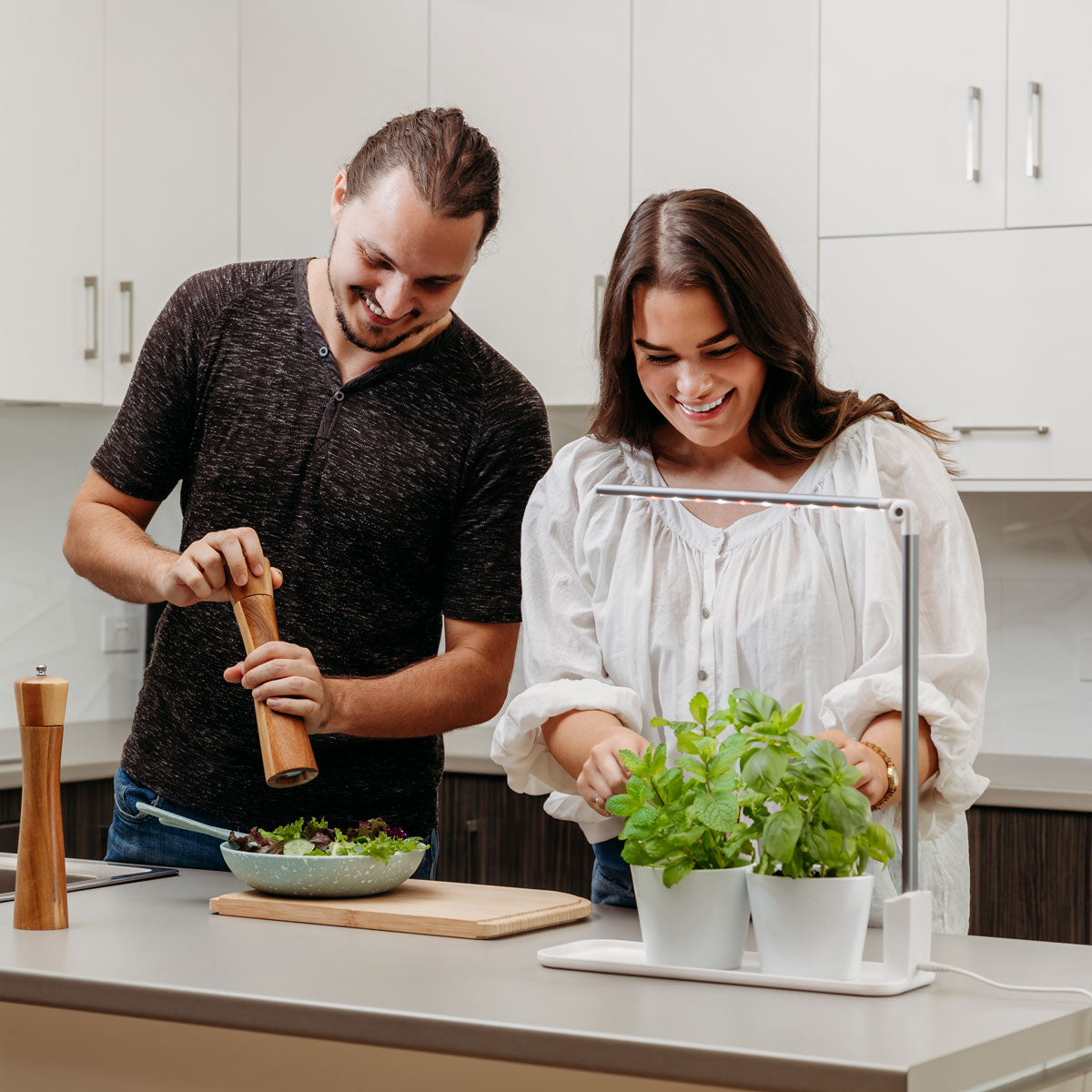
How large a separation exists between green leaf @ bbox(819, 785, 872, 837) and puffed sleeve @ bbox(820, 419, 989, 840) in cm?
23

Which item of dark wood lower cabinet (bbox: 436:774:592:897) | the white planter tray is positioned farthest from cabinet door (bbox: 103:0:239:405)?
the white planter tray

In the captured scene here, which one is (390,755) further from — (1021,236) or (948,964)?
(1021,236)

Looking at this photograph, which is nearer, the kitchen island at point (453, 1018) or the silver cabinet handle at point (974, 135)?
the kitchen island at point (453, 1018)

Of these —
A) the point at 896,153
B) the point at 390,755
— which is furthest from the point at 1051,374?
the point at 390,755

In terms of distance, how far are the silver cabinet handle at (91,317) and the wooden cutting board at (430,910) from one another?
74.1 inches

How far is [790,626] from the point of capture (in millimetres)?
1424

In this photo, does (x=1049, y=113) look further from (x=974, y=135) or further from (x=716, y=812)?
(x=716, y=812)

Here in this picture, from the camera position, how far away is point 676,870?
110 cm

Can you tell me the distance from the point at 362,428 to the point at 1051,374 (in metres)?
1.47

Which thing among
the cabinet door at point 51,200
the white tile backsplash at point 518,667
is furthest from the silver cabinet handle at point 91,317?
the white tile backsplash at point 518,667

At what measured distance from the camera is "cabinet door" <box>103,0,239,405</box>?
122 inches

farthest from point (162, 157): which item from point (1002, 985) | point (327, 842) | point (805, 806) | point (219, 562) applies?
point (1002, 985)

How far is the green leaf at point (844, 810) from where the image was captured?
1.07m

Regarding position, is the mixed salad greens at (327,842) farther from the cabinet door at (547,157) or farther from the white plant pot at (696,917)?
the cabinet door at (547,157)
